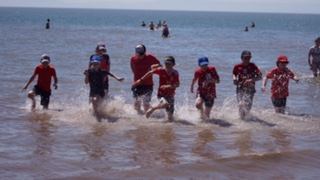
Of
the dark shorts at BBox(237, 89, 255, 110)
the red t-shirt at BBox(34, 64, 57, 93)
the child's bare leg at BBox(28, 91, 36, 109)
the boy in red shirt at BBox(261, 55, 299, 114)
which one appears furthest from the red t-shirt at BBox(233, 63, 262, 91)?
the child's bare leg at BBox(28, 91, 36, 109)

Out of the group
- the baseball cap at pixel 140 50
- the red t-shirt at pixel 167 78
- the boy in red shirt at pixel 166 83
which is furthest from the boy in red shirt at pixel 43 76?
the red t-shirt at pixel 167 78

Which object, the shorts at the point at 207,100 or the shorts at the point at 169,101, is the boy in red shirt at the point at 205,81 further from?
the shorts at the point at 169,101

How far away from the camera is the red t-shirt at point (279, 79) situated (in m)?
9.81

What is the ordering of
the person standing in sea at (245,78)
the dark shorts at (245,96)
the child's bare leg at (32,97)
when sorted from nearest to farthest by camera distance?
the person standing in sea at (245,78) < the dark shorts at (245,96) < the child's bare leg at (32,97)

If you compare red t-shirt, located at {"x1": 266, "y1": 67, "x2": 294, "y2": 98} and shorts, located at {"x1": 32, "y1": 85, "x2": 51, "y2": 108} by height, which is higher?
red t-shirt, located at {"x1": 266, "y1": 67, "x2": 294, "y2": 98}

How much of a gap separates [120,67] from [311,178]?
14.1m

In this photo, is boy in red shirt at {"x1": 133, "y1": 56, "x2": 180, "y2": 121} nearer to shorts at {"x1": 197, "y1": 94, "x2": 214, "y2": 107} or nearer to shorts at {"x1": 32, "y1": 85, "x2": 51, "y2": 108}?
shorts at {"x1": 197, "y1": 94, "x2": 214, "y2": 107}

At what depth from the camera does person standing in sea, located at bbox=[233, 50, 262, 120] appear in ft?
30.6

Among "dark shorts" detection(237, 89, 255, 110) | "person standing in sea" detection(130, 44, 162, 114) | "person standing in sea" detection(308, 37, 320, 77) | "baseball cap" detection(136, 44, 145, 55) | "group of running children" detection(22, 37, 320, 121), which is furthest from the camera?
"person standing in sea" detection(308, 37, 320, 77)

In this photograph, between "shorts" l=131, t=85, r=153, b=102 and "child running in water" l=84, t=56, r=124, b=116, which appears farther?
"shorts" l=131, t=85, r=153, b=102

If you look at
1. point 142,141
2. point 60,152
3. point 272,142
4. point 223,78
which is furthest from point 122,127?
point 223,78

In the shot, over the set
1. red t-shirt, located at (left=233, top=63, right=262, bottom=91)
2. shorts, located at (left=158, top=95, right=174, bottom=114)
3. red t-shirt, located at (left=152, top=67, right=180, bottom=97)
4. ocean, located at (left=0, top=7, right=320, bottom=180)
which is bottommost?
ocean, located at (left=0, top=7, right=320, bottom=180)

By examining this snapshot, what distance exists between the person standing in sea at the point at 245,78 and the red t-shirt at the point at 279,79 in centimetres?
57

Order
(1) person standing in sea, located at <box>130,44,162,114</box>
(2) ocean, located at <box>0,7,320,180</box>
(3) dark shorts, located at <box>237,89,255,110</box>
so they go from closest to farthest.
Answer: (2) ocean, located at <box>0,7,320,180</box>
(3) dark shorts, located at <box>237,89,255,110</box>
(1) person standing in sea, located at <box>130,44,162,114</box>
